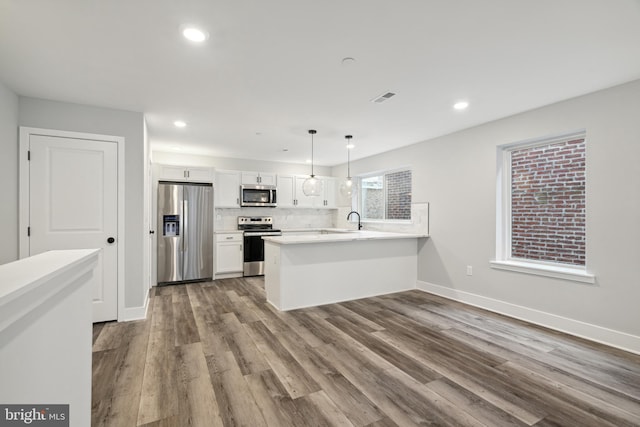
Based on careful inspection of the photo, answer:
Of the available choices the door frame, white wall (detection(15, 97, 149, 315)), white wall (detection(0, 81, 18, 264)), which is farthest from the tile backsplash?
white wall (detection(0, 81, 18, 264))

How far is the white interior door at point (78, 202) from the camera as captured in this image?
10.1ft

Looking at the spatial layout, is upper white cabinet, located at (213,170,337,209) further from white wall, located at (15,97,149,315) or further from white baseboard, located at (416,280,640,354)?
white baseboard, located at (416,280,640,354)

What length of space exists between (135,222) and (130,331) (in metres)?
1.21

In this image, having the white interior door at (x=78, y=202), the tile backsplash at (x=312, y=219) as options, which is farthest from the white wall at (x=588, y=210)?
the white interior door at (x=78, y=202)

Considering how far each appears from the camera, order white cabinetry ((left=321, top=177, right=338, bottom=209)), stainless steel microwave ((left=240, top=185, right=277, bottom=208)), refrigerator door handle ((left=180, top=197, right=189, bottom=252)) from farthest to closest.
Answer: white cabinetry ((left=321, top=177, right=338, bottom=209)) → stainless steel microwave ((left=240, top=185, right=277, bottom=208)) → refrigerator door handle ((left=180, top=197, right=189, bottom=252))

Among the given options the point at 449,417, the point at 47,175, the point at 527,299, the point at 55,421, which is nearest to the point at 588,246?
the point at 527,299

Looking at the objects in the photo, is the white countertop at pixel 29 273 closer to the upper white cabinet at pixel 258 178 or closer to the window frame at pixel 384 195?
the window frame at pixel 384 195

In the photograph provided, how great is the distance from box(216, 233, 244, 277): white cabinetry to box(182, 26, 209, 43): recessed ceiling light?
4013 mm

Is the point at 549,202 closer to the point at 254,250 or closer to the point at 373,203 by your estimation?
the point at 373,203

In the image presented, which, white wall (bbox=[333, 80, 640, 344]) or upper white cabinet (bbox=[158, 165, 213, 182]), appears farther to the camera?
upper white cabinet (bbox=[158, 165, 213, 182])

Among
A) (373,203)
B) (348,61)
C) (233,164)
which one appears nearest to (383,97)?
(348,61)

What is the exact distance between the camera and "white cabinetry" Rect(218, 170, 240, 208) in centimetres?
578

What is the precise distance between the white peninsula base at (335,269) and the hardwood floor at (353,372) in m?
0.39

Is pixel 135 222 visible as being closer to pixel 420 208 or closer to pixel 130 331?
pixel 130 331
